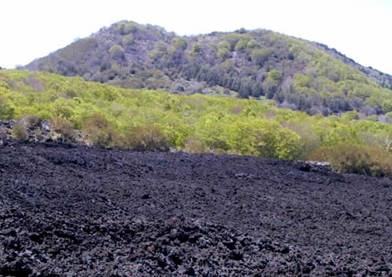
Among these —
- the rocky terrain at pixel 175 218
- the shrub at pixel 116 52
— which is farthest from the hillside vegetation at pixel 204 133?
the shrub at pixel 116 52

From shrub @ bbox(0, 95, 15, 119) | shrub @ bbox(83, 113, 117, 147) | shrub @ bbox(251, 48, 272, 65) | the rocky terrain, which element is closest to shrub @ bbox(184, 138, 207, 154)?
shrub @ bbox(83, 113, 117, 147)

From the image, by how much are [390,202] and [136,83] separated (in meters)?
74.7

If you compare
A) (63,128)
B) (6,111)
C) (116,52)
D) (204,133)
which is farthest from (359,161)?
(116,52)

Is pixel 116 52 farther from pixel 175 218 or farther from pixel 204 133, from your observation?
pixel 175 218

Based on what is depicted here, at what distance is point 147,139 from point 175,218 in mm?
14348

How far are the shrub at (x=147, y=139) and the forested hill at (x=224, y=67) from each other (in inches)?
2391

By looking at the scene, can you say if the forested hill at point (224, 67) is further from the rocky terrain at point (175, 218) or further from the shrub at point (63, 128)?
the rocky terrain at point (175, 218)

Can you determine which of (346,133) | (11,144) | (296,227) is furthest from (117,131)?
(296,227)

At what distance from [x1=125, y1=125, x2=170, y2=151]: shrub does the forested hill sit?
60.7m

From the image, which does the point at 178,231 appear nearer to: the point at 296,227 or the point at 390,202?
the point at 296,227

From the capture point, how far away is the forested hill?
89750 mm

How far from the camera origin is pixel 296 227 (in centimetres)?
1194

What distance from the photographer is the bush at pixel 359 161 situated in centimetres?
2350

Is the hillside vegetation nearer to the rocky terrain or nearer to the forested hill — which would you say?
the rocky terrain
